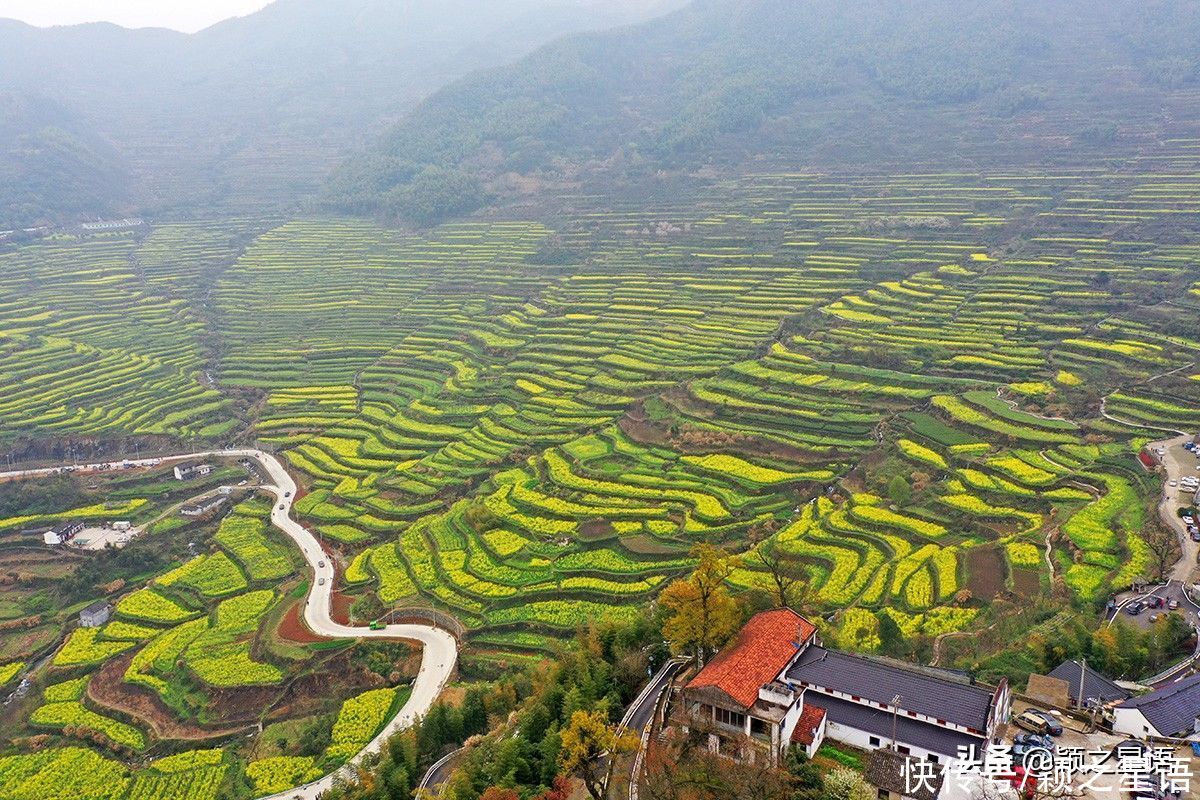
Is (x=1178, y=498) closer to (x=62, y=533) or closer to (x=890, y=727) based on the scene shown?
(x=890, y=727)

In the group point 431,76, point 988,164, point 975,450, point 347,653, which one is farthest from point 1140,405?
point 431,76

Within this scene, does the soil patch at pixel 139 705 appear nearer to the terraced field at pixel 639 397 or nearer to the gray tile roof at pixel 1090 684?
the terraced field at pixel 639 397

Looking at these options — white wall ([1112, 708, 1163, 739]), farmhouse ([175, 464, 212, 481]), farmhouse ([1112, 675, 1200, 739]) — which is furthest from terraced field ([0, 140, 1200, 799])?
farmhouse ([1112, 675, 1200, 739])

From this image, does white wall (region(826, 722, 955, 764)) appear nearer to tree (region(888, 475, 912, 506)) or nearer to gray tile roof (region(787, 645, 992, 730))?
gray tile roof (region(787, 645, 992, 730))

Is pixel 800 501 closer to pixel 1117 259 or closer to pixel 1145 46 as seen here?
pixel 1117 259

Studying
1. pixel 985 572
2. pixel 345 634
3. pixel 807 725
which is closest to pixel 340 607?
pixel 345 634
